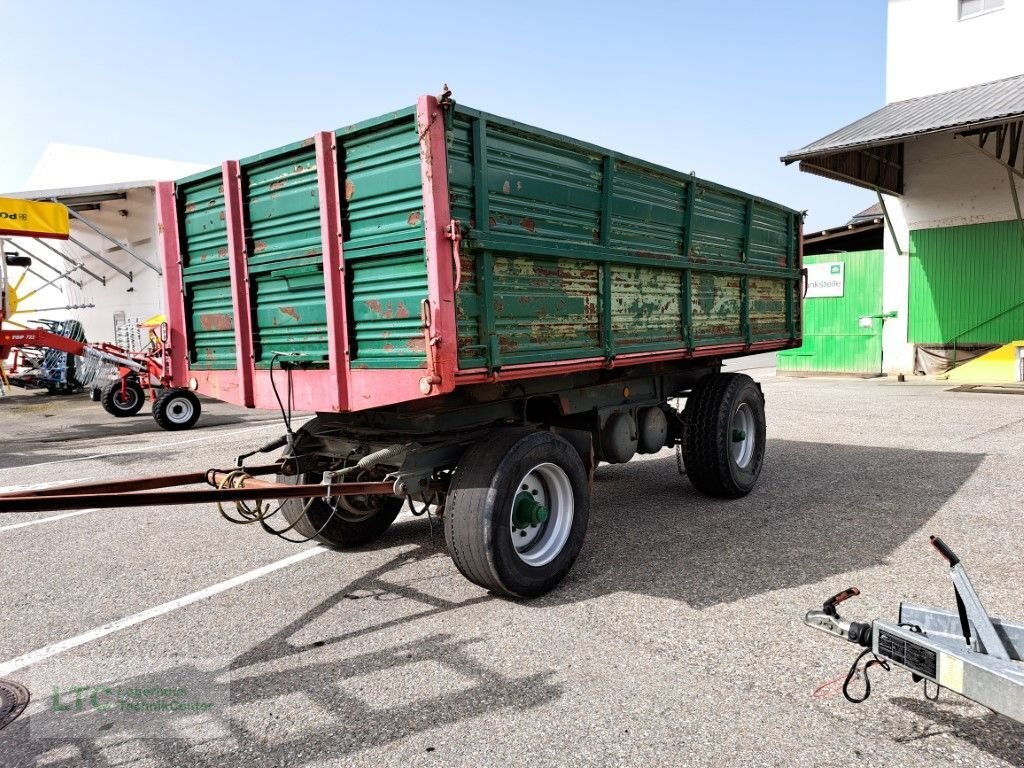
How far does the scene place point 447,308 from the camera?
11.8ft

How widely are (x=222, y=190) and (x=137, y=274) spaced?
21.0 meters

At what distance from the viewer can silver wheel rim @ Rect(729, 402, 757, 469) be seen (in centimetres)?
650

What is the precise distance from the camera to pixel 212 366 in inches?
191

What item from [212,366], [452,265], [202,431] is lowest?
[202,431]

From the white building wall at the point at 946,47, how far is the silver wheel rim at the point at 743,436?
44.1 feet

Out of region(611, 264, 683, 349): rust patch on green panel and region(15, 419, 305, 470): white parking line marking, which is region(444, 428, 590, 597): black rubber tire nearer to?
region(611, 264, 683, 349): rust patch on green panel

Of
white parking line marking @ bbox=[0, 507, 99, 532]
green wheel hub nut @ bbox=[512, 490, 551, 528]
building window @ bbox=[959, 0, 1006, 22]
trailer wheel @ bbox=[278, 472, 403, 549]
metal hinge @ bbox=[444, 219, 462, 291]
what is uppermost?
building window @ bbox=[959, 0, 1006, 22]

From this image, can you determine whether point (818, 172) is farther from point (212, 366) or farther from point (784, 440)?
point (212, 366)

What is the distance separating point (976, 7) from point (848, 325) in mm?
7351

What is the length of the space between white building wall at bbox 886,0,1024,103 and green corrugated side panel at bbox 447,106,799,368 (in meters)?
13.2

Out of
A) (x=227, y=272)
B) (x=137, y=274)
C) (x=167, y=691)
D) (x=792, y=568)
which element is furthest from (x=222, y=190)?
(x=137, y=274)
